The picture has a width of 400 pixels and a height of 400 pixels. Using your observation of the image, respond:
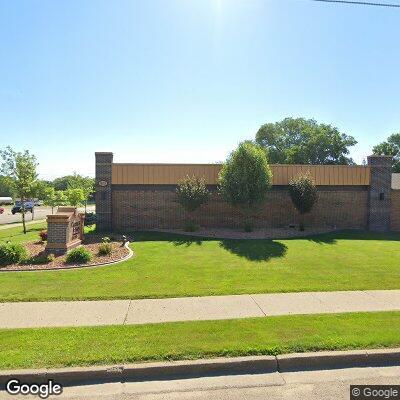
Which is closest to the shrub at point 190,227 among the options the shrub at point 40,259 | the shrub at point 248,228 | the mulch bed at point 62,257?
the shrub at point 248,228

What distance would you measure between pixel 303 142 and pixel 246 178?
51855 millimetres

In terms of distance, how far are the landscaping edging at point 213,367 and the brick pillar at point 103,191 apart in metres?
15.0

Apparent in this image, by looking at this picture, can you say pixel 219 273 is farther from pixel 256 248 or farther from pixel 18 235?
pixel 18 235

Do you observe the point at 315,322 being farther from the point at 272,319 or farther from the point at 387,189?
the point at 387,189

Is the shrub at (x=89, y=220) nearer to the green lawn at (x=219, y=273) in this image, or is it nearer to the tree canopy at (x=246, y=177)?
the green lawn at (x=219, y=273)

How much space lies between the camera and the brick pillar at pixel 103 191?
1919 cm

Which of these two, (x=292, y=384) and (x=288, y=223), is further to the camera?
(x=288, y=223)

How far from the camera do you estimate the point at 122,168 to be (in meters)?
19.4

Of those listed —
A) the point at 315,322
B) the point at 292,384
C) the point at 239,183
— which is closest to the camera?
the point at 292,384

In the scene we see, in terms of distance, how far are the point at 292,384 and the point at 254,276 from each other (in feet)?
17.0

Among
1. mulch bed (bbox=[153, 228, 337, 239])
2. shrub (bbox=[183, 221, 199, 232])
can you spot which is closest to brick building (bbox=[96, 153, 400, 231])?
shrub (bbox=[183, 221, 199, 232])

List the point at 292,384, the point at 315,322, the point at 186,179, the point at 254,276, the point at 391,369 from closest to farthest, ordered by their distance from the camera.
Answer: the point at 292,384
the point at 391,369
the point at 315,322
the point at 254,276
the point at 186,179

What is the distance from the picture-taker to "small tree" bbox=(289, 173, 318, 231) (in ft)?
61.1

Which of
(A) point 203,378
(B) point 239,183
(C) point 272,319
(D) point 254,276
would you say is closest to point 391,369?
(C) point 272,319
